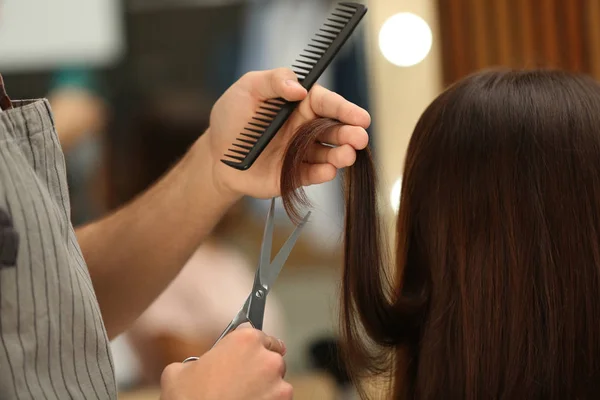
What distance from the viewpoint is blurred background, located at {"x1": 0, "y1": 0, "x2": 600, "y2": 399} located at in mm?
2484

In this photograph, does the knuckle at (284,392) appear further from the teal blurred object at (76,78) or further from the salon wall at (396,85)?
the teal blurred object at (76,78)

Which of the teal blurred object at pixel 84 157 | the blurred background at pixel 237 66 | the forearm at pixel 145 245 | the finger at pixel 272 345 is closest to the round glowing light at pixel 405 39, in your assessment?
the blurred background at pixel 237 66

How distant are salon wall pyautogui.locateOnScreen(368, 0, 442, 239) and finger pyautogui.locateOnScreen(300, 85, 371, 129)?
1.62m

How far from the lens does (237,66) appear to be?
2.62m

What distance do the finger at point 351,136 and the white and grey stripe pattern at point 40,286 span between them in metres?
0.29

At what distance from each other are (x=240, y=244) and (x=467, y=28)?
97 centimetres

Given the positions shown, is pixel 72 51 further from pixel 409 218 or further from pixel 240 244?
pixel 409 218

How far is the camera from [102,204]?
2609 mm

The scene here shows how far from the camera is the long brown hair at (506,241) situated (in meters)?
0.91

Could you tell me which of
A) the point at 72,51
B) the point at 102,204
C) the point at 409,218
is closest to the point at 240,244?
the point at 102,204

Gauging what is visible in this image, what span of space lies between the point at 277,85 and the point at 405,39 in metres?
1.71

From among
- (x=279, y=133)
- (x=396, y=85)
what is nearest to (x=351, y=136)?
(x=279, y=133)

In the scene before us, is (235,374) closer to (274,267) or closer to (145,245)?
(274,267)

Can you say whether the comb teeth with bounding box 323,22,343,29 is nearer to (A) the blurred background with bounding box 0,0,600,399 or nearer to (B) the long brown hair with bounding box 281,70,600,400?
(B) the long brown hair with bounding box 281,70,600,400
